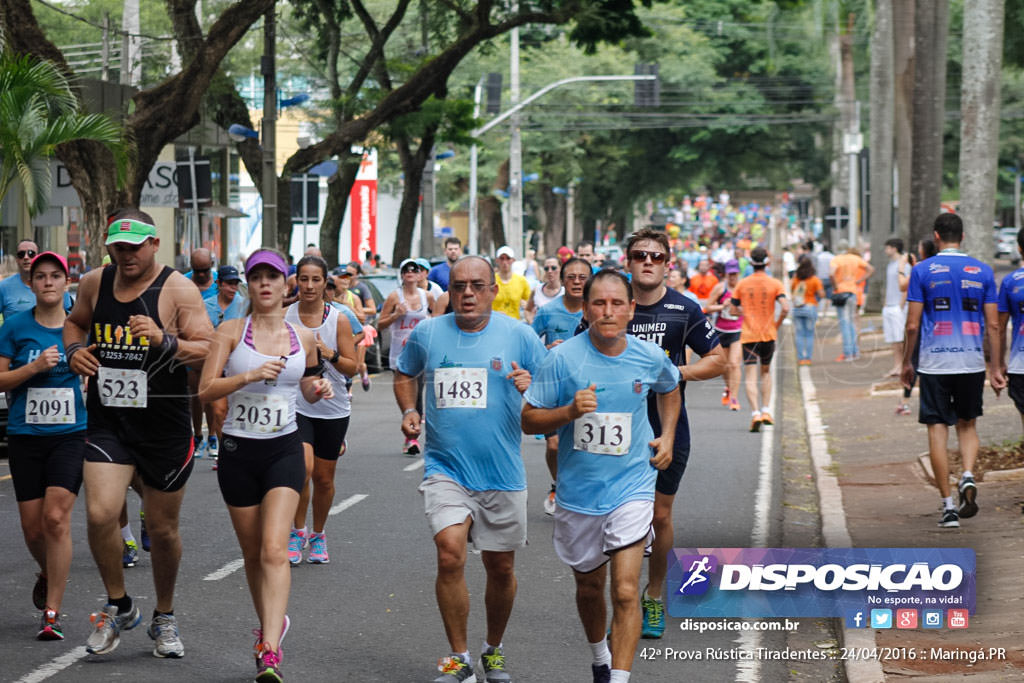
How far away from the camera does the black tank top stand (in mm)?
6805

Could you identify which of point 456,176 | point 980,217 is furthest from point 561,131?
point 980,217

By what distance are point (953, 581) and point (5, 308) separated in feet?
17.9

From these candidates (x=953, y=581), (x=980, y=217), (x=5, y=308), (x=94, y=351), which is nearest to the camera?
(x=94, y=351)

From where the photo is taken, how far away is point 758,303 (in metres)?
17.0

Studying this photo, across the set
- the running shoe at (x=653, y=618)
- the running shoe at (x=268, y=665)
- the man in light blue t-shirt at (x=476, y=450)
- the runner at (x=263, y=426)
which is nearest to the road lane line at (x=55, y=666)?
the runner at (x=263, y=426)

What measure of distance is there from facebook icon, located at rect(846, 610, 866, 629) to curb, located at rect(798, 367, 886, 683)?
4 centimetres

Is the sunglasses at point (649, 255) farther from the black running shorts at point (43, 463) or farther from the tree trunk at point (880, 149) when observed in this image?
the tree trunk at point (880, 149)

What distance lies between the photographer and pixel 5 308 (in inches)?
347

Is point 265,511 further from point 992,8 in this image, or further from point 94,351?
point 992,8

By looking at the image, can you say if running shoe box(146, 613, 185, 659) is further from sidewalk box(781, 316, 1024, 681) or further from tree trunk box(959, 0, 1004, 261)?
tree trunk box(959, 0, 1004, 261)

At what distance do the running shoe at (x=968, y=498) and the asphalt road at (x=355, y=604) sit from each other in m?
1.35

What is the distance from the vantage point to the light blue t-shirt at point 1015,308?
10.3 metres

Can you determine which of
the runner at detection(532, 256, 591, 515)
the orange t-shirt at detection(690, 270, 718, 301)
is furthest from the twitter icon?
the orange t-shirt at detection(690, 270, 718, 301)

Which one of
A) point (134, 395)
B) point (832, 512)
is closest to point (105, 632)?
point (134, 395)
